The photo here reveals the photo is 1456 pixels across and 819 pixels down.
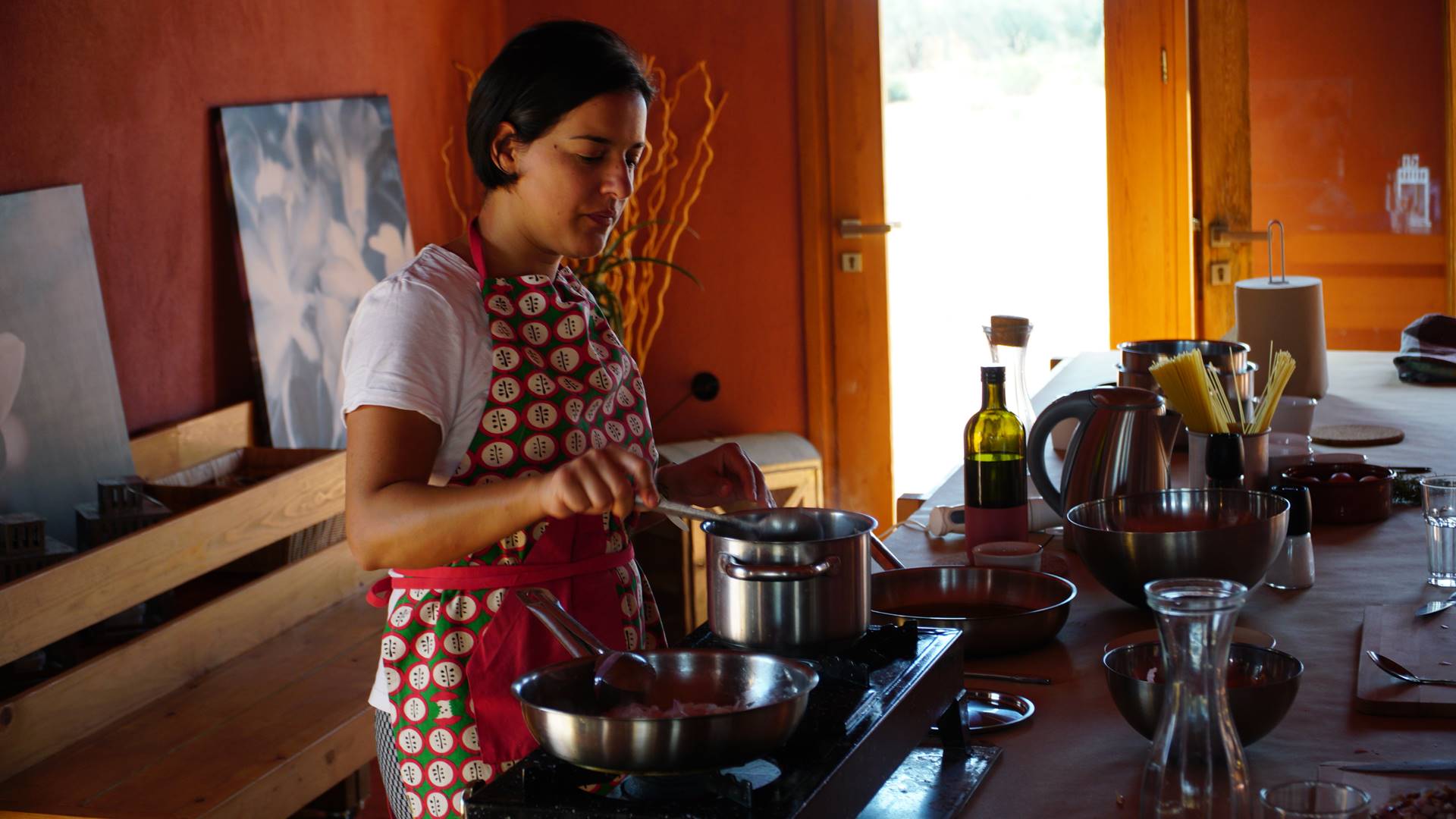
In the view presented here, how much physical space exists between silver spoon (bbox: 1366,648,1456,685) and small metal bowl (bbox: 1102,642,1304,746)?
0.20m

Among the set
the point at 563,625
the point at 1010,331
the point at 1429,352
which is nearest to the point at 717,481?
the point at 563,625

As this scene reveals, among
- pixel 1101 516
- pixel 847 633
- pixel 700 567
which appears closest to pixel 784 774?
pixel 847 633

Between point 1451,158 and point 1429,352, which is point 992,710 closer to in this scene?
point 1429,352

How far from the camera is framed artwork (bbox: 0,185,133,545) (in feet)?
9.25

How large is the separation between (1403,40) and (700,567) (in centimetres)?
273

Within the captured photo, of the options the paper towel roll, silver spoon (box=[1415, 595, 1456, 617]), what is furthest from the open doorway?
silver spoon (box=[1415, 595, 1456, 617])

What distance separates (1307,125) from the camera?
4582mm

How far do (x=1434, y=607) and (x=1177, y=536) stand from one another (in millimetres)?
331

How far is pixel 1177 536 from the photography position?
5.16 ft

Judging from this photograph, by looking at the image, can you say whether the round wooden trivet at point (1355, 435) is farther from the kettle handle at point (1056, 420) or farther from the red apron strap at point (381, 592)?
the red apron strap at point (381, 592)

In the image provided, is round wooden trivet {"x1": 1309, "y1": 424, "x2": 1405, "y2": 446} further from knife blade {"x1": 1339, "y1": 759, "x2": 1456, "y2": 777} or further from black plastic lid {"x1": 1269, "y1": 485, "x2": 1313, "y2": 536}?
knife blade {"x1": 1339, "y1": 759, "x2": 1456, "y2": 777}

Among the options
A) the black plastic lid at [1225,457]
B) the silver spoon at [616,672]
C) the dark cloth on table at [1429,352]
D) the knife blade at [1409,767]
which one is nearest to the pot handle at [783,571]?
the silver spoon at [616,672]

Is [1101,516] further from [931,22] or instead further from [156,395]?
[931,22]

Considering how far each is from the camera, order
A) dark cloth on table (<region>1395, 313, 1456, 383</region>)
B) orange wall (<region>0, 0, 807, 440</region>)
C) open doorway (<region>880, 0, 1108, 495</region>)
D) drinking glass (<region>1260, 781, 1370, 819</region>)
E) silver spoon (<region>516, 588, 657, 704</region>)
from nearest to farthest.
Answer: drinking glass (<region>1260, 781, 1370, 819</region>) < silver spoon (<region>516, 588, 657, 704</region>) < orange wall (<region>0, 0, 807, 440</region>) < dark cloth on table (<region>1395, 313, 1456, 383</region>) < open doorway (<region>880, 0, 1108, 495</region>)
